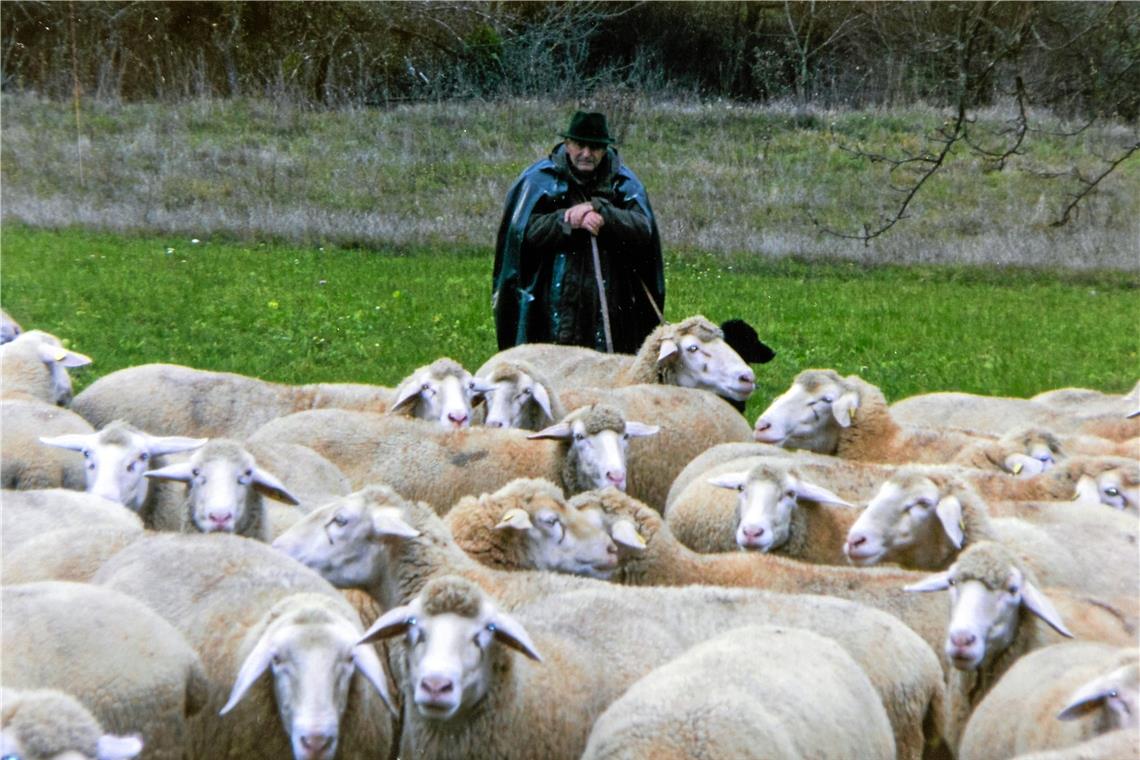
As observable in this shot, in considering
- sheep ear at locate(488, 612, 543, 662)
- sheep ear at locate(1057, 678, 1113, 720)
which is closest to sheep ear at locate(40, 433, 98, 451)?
sheep ear at locate(488, 612, 543, 662)

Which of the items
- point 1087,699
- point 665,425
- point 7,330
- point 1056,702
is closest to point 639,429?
point 665,425

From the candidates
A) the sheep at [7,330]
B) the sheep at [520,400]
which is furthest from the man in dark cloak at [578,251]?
the sheep at [7,330]

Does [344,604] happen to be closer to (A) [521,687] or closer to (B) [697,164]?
(A) [521,687]

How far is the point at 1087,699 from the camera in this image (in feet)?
15.4

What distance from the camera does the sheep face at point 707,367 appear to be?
9.77m

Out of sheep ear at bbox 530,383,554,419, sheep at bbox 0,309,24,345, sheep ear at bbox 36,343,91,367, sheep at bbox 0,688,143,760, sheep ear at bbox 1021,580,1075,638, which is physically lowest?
sheep at bbox 0,309,24,345

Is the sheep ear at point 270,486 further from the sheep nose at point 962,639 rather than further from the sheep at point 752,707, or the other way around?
the sheep nose at point 962,639

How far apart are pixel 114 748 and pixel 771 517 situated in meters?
3.51

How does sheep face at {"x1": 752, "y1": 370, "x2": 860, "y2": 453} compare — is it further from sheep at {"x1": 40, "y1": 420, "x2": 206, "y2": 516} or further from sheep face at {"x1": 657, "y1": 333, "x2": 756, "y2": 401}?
sheep at {"x1": 40, "y1": 420, "x2": 206, "y2": 516}

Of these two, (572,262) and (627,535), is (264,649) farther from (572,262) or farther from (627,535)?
(572,262)

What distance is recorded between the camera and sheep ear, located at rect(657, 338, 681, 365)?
9.71m

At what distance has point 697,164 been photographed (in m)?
25.3

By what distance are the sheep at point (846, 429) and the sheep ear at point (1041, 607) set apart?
292 centimetres

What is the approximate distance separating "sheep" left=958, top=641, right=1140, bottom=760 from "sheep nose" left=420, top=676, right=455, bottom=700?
1.77m
